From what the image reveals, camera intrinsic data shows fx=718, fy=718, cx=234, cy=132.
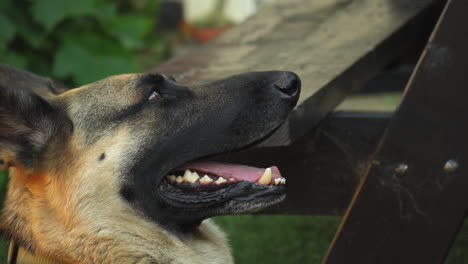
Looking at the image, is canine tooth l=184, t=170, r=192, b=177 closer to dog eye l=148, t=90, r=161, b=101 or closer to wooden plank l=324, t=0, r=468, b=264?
dog eye l=148, t=90, r=161, b=101

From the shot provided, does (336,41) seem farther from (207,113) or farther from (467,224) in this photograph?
(467,224)

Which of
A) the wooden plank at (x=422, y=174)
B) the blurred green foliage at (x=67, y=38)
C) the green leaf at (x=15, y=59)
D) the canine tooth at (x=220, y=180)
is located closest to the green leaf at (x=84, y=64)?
the blurred green foliage at (x=67, y=38)

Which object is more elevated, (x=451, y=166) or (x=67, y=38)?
(x=451, y=166)

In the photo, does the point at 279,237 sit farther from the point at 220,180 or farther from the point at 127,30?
the point at 127,30

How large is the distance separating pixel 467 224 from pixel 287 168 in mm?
1901

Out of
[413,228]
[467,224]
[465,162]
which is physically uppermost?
[465,162]

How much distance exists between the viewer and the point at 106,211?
8.16ft

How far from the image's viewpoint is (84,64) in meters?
5.15

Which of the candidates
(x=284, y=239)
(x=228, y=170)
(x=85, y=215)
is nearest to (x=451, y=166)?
(x=228, y=170)

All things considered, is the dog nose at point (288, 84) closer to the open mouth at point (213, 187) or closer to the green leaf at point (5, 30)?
the open mouth at point (213, 187)

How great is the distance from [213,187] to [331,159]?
2.51 feet

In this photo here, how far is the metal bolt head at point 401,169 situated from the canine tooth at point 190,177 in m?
0.73

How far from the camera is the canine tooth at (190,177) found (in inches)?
101

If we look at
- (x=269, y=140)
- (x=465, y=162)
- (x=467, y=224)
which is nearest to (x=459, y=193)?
(x=465, y=162)
